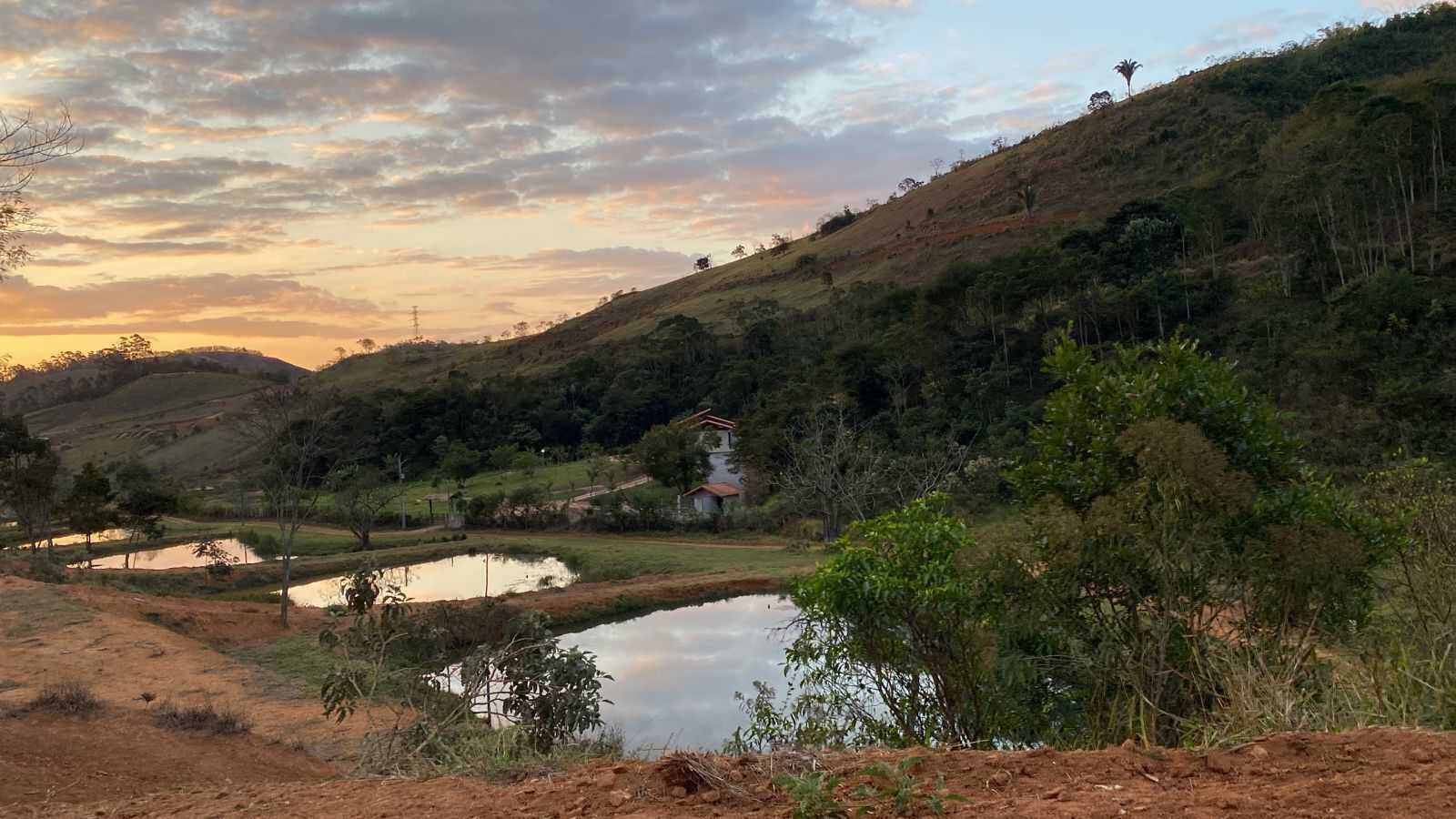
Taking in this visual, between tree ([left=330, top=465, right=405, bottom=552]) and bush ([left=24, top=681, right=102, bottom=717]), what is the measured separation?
68.9 feet

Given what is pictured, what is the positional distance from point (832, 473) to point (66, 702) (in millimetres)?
20938

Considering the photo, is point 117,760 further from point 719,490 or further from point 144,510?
point 719,490

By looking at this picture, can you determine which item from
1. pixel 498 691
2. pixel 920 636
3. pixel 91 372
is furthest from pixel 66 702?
pixel 91 372

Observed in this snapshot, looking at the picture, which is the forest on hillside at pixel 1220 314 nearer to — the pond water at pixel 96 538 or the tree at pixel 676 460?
the tree at pixel 676 460

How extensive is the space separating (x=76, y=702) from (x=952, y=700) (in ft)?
34.4

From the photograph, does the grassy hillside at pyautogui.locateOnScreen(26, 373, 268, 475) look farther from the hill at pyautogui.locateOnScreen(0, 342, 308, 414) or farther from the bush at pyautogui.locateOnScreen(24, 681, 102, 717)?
the bush at pyautogui.locateOnScreen(24, 681, 102, 717)

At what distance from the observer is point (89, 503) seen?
3347 cm

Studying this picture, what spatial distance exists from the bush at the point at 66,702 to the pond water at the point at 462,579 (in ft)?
37.7

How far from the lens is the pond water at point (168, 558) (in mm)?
33000

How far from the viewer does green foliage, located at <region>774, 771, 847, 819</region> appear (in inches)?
144

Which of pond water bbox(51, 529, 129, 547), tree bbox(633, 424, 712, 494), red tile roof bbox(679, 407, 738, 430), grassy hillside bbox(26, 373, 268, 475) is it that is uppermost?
grassy hillside bbox(26, 373, 268, 475)

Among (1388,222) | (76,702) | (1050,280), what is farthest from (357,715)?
(1388,222)

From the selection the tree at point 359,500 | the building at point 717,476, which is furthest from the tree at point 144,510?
the building at point 717,476

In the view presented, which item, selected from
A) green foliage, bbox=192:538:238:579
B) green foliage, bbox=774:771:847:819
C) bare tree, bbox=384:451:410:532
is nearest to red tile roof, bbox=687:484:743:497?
bare tree, bbox=384:451:410:532
